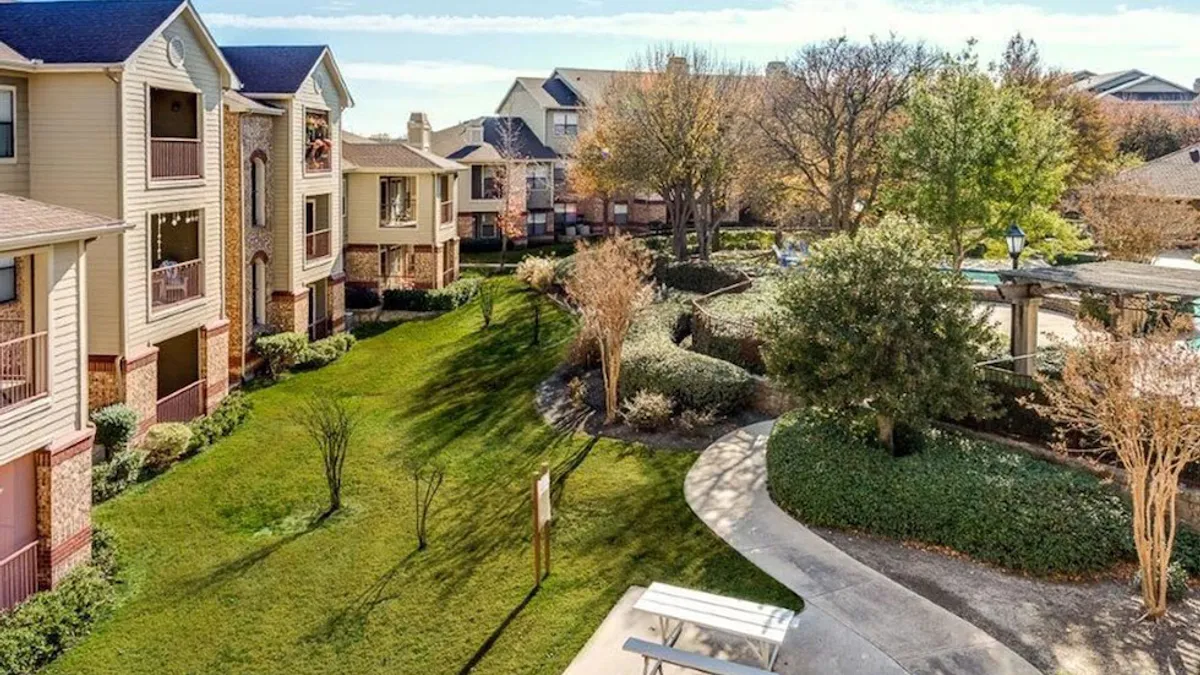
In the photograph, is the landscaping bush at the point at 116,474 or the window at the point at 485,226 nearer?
the landscaping bush at the point at 116,474

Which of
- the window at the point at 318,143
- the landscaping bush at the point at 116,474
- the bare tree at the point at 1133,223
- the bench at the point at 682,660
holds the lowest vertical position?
the bench at the point at 682,660

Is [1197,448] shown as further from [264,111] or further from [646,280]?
[646,280]

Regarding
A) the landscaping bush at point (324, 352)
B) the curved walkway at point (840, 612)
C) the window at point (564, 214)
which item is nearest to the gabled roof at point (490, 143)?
the window at point (564, 214)

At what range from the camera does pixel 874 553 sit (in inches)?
542

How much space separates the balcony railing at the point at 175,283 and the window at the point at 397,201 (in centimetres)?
1488

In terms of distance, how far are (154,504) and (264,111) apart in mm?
12640

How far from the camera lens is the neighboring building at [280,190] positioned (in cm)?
2394

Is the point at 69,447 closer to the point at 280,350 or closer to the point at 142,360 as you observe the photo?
the point at 142,360

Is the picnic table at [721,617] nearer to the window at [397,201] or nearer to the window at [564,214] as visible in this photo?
the window at [397,201]

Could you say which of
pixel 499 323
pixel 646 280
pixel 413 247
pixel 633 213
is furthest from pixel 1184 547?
pixel 633 213

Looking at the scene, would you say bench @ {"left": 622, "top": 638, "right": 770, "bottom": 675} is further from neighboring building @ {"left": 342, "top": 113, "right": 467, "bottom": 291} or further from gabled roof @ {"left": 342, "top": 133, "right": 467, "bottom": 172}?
gabled roof @ {"left": 342, "top": 133, "right": 467, "bottom": 172}

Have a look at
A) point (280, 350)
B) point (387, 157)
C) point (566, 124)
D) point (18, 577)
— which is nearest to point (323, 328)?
point (280, 350)

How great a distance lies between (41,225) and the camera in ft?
41.9

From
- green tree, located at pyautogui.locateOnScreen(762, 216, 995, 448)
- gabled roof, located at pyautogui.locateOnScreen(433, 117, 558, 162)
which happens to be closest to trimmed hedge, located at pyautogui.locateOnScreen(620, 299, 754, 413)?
green tree, located at pyautogui.locateOnScreen(762, 216, 995, 448)
